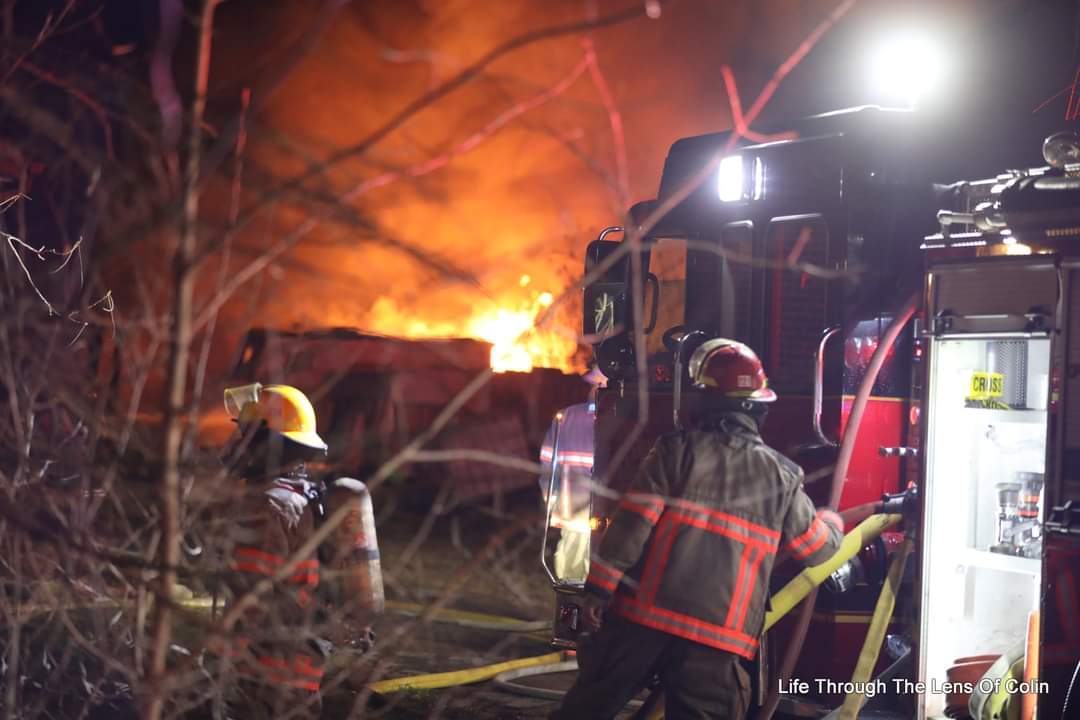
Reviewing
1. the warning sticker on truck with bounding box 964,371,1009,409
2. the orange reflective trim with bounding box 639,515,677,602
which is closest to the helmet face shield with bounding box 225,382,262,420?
the orange reflective trim with bounding box 639,515,677,602

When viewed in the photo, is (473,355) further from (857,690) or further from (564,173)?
(857,690)

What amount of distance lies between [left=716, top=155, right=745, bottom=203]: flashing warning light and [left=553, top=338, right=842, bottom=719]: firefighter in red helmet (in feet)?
5.18

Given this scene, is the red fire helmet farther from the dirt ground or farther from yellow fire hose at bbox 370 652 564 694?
yellow fire hose at bbox 370 652 564 694

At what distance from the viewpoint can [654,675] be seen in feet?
16.2

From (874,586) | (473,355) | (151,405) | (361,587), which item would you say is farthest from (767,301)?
(151,405)

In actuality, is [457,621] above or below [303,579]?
below

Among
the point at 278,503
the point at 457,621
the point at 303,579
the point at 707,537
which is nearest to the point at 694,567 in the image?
the point at 707,537

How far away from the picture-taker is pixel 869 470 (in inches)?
224

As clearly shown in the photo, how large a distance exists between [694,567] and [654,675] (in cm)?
58

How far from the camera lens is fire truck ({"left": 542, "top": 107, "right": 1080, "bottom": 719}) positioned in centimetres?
463

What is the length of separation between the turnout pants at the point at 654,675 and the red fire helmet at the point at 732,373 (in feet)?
3.61

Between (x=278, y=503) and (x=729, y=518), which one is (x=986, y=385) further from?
(x=278, y=503)

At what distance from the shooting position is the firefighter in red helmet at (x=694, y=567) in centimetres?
468

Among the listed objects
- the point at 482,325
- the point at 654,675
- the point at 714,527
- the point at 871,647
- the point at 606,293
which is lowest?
the point at 654,675
